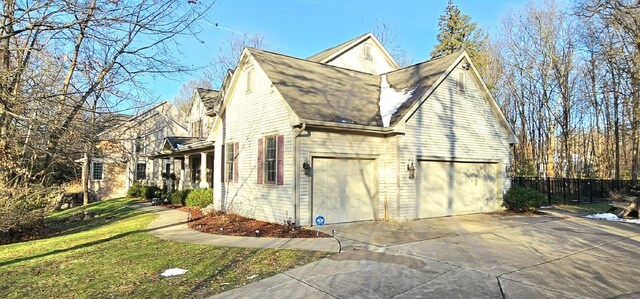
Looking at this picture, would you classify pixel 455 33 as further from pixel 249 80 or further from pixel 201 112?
pixel 249 80

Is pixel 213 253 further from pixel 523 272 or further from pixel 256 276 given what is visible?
pixel 523 272

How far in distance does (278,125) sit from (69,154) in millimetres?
5530

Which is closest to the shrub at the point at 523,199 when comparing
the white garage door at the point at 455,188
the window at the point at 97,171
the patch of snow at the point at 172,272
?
the white garage door at the point at 455,188

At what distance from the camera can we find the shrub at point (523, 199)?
1449cm

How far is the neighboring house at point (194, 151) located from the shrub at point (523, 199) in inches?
501

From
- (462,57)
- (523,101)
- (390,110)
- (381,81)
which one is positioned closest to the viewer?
(390,110)

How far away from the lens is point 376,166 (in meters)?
12.2

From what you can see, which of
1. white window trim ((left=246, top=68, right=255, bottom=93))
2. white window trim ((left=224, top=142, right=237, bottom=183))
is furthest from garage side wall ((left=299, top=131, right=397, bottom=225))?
white window trim ((left=224, top=142, right=237, bottom=183))

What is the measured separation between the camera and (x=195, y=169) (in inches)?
863

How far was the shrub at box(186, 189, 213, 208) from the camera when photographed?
16859mm

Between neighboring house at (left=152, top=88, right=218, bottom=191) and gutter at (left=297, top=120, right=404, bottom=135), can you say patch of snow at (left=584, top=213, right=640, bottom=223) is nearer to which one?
gutter at (left=297, top=120, right=404, bottom=135)

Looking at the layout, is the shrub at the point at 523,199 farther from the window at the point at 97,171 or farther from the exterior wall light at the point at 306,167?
the window at the point at 97,171

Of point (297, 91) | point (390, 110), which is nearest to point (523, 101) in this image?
point (390, 110)

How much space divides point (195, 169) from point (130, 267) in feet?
51.0
